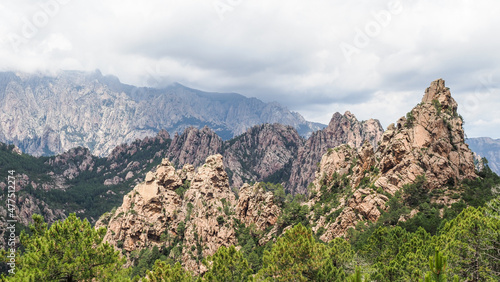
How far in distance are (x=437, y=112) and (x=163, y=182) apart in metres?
112

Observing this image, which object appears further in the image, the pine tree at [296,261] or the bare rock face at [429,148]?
the bare rock face at [429,148]

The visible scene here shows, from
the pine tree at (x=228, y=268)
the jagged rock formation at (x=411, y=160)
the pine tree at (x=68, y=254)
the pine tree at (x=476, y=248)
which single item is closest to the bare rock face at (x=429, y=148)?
the jagged rock formation at (x=411, y=160)

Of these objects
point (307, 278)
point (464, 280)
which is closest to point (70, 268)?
point (307, 278)

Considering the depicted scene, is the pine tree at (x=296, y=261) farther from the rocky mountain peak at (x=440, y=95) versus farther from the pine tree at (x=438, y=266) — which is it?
the rocky mountain peak at (x=440, y=95)

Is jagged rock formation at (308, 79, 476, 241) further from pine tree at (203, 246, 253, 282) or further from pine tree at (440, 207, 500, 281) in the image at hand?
pine tree at (203, 246, 253, 282)

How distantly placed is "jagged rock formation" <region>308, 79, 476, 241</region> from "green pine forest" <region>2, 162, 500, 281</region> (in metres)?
9.73

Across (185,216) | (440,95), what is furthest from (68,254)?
(440,95)

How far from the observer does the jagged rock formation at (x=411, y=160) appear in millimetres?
83188

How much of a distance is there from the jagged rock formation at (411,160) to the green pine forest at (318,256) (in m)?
9.73

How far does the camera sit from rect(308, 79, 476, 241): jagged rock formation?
273 feet

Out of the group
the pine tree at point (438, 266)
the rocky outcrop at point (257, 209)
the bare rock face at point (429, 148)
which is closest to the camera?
the pine tree at point (438, 266)

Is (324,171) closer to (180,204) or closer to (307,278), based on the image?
(180,204)

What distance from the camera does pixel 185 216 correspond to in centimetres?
11969

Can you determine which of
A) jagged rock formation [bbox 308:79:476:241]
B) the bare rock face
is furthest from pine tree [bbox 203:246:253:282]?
the bare rock face
